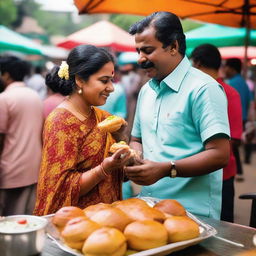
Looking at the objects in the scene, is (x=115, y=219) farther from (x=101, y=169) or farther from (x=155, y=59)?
(x=155, y=59)

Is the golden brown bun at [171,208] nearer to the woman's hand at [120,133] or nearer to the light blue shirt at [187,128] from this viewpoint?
the light blue shirt at [187,128]

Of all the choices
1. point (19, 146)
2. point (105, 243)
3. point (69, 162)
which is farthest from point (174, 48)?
point (19, 146)

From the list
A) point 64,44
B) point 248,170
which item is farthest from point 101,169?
point 248,170

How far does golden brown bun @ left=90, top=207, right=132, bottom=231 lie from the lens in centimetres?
148

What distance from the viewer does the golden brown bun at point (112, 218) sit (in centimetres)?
148

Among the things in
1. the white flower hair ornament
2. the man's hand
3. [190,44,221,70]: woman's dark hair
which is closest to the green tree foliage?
[190,44,221,70]: woman's dark hair

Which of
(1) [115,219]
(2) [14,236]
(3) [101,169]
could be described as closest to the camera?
(2) [14,236]

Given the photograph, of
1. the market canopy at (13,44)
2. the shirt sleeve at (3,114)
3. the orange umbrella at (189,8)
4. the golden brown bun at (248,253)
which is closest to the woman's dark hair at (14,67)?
the shirt sleeve at (3,114)

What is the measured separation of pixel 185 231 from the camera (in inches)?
59.6

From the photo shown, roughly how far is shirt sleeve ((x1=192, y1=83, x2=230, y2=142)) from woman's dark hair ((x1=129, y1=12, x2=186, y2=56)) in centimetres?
33

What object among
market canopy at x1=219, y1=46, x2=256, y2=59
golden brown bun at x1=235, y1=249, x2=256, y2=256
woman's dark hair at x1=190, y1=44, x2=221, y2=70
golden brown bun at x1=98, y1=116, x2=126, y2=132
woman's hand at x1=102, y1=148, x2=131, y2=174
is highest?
market canopy at x1=219, y1=46, x2=256, y2=59

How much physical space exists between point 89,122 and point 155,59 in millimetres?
496

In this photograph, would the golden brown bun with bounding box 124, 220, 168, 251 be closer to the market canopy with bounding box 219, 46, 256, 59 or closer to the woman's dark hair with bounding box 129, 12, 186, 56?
the woman's dark hair with bounding box 129, 12, 186, 56

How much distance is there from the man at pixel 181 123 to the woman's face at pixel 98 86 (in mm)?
197
